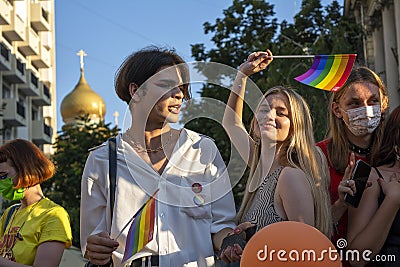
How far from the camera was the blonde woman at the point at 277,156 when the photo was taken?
434 cm

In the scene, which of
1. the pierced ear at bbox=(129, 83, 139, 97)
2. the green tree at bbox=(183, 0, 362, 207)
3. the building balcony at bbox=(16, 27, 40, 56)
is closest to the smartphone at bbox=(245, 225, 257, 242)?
the pierced ear at bbox=(129, 83, 139, 97)

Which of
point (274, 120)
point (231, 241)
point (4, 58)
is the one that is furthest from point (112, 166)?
point (4, 58)

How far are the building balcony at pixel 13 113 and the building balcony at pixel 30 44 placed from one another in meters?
2.99

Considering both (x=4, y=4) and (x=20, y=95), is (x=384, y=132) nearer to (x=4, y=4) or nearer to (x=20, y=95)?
(x=4, y=4)

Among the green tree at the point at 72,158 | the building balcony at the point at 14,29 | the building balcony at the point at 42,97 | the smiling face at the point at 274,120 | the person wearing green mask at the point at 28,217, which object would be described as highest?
the building balcony at the point at 14,29

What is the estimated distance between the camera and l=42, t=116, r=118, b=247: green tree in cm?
2461

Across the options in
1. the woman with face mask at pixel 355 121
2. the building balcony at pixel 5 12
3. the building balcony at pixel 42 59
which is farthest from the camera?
the building balcony at pixel 42 59

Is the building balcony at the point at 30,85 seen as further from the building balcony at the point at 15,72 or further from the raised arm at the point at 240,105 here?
the raised arm at the point at 240,105

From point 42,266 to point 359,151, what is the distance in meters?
1.97

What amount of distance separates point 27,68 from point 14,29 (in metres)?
5.15

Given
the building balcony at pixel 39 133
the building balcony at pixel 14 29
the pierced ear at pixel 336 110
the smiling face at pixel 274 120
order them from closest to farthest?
1. the smiling face at pixel 274 120
2. the pierced ear at pixel 336 110
3. the building balcony at pixel 14 29
4. the building balcony at pixel 39 133

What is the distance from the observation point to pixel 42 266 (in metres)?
4.91

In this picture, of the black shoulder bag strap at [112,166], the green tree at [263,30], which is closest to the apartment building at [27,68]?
the green tree at [263,30]

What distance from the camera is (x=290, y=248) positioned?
3.89 metres
